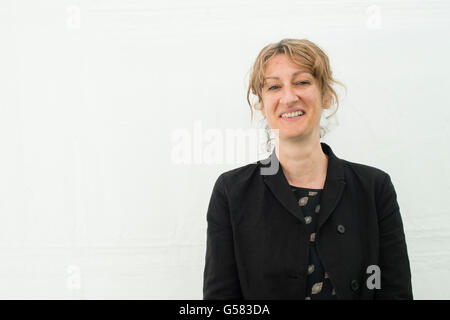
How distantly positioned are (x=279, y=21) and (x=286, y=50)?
1.62 ft

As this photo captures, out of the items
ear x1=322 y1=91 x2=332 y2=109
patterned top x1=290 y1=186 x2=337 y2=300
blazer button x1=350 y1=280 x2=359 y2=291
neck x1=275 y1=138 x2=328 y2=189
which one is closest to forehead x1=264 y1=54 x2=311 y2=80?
ear x1=322 y1=91 x2=332 y2=109

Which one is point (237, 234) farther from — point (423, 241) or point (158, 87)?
point (423, 241)

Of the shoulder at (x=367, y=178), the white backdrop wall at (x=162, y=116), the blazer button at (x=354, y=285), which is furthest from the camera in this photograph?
the white backdrop wall at (x=162, y=116)

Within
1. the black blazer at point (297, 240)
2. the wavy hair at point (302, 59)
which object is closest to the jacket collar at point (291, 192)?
the black blazer at point (297, 240)

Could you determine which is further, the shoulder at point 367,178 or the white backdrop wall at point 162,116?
the white backdrop wall at point 162,116

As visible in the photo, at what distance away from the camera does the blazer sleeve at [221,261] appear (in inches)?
50.9

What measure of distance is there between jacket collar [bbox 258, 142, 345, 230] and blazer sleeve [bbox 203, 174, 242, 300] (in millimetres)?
207

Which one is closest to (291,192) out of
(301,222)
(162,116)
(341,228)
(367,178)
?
(301,222)

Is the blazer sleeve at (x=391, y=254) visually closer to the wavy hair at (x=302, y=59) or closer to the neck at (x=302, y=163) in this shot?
the neck at (x=302, y=163)

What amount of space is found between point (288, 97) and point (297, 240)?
1.74 ft

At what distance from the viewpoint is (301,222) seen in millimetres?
1261

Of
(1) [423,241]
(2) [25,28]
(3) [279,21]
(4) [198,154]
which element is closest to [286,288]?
(4) [198,154]

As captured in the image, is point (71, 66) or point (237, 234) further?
point (71, 66)

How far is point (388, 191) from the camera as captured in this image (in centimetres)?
134
